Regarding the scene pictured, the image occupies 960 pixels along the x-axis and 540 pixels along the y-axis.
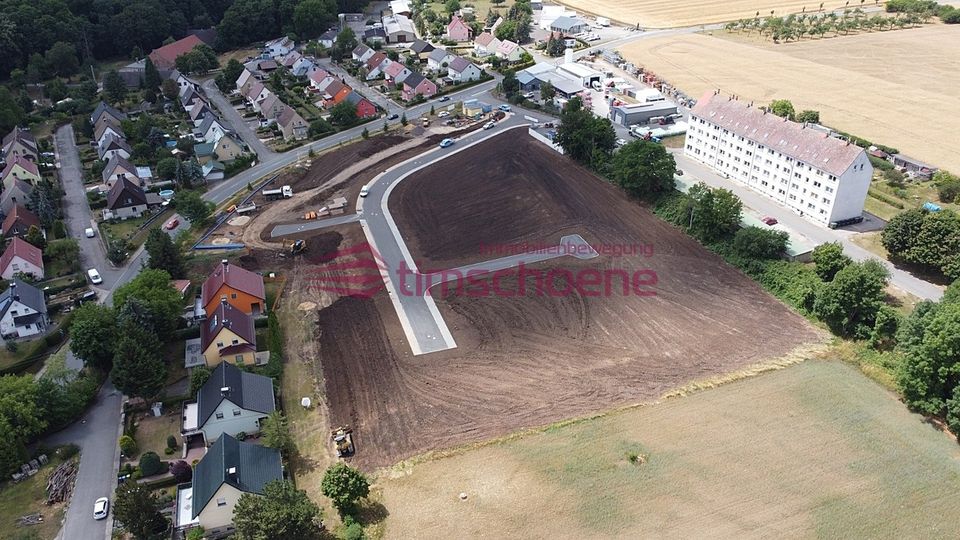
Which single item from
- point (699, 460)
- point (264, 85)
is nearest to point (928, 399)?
point (699, 460)

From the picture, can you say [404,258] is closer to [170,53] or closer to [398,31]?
[170,53]

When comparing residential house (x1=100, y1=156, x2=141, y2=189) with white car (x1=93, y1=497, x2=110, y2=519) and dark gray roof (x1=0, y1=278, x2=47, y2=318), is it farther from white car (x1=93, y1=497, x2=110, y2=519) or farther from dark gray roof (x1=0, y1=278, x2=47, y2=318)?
white car (x1=93, y1=497, x2=110, y2=519)

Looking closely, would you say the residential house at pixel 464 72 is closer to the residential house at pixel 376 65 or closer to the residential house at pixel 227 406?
the residential house at pixel 376 65

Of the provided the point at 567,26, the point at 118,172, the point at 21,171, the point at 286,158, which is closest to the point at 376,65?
the point at 286,158

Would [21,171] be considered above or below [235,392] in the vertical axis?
above

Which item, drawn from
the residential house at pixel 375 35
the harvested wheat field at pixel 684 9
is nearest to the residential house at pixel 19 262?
the residential house at pixel 375 35

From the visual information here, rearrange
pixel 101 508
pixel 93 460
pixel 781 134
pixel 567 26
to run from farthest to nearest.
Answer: pixel 567 26 < pixel 781 134 < pixel 93 460 < pixel 101 508
